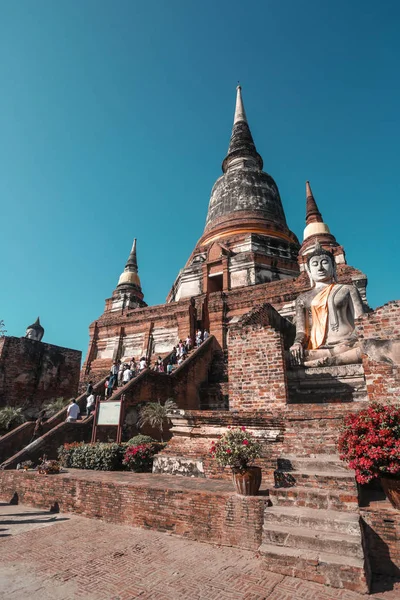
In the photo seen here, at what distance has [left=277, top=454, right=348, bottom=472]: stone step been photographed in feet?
14.5

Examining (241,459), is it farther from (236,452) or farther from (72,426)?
(72,426)

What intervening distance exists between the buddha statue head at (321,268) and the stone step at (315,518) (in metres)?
7.33

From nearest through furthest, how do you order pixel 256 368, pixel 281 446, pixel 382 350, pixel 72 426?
pixel 281 446 < pixel 382 350 < pixel 256 368 < pixel 72 426

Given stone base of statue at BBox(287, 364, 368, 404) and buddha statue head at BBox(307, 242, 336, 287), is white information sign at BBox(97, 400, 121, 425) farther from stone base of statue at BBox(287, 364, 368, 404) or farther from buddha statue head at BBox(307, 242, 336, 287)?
buddha statue head at BBox(307, 242, 336, 287)

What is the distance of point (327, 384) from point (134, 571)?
5.46 metres

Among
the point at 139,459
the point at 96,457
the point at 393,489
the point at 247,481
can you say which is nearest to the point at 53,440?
the point at 96,457

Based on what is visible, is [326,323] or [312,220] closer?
[326,323]

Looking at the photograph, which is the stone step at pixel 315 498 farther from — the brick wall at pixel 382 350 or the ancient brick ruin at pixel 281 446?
the brick wall at pixel 382 350

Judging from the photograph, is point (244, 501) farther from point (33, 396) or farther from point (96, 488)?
point (33, 396)

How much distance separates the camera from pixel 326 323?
29.4 ft

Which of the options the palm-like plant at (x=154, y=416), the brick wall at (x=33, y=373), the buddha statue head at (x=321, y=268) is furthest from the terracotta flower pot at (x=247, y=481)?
the brick wall at (x=33, y=373)

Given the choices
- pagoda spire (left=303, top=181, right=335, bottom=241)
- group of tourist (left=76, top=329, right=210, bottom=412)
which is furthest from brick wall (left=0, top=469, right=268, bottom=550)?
pagoda spire (left=303, top=181, right=335, bottom=241)

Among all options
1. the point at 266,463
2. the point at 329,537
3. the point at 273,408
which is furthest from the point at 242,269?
the point at 329,537

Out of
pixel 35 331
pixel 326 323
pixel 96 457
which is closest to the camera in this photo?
pixel 96 457
